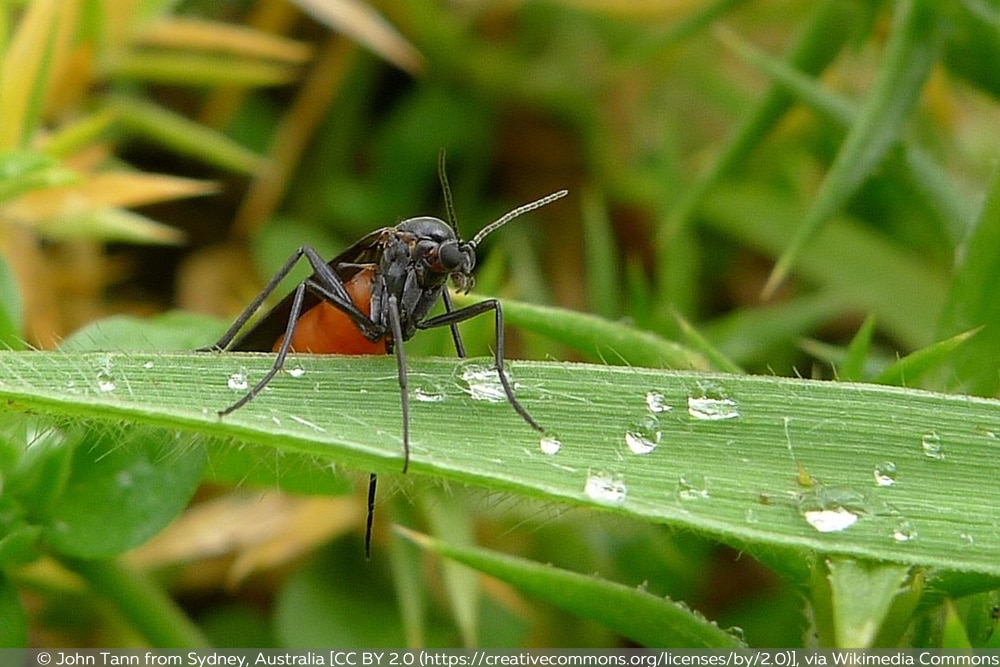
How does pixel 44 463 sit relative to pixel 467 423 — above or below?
below

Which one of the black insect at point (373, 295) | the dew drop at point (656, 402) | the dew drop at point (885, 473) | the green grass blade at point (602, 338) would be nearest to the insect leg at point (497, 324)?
the black insect at point (373, 295)

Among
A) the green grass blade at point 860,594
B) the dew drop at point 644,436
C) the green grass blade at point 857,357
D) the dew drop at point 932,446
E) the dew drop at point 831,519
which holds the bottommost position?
the green grass blade at point 860,594

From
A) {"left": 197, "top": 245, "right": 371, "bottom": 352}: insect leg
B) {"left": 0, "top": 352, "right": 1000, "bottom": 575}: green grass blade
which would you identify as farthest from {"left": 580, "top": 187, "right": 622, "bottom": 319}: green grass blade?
{"left": 0, "top": 352, "right": 1000, "bottom": 575}: green grass blade

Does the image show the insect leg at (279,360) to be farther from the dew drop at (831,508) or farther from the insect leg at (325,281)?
the dew drop at (831,508)

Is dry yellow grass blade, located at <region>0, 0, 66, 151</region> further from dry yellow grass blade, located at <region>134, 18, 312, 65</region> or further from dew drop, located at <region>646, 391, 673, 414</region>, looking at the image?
dew drop, located at <region>646, 391, 673, 414</region>

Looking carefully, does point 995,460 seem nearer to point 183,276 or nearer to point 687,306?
point 687,306

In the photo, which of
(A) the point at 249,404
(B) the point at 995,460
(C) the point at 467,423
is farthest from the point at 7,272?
(B) the point at 995,460

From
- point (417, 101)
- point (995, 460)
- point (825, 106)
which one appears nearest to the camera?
point (995, 460)
